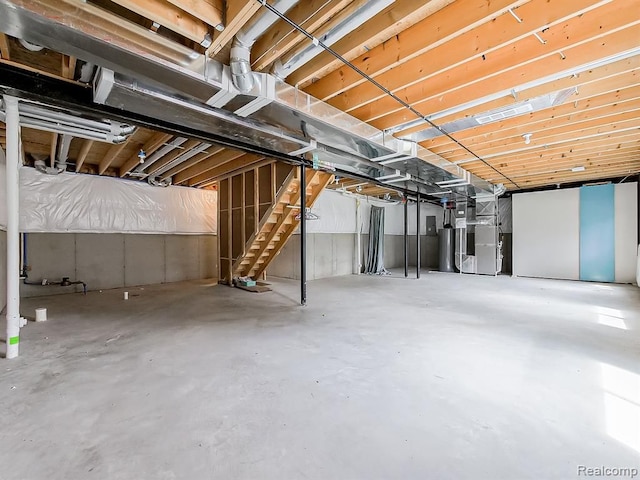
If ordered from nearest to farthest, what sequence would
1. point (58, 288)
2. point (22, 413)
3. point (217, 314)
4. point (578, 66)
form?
point (22, 413) → point (578, 66) → point (217, 314) → point (58, 288)

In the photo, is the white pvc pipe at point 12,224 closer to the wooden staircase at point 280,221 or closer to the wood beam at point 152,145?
the wood beam at point 152,145

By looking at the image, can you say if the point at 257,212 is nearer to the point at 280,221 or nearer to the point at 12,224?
the point at 280,221

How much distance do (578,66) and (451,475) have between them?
3059 millimetres

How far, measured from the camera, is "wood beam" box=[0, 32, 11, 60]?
6.73 ft

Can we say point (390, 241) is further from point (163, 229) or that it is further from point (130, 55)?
point (130, 55)

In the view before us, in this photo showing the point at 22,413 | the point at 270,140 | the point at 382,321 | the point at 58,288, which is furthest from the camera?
the point at 58,288

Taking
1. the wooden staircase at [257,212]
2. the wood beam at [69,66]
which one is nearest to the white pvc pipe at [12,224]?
the wood beam at [69,66]

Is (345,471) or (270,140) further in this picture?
(270,140)

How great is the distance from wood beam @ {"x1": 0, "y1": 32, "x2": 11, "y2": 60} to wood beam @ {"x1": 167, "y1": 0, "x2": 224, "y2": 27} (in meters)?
1.36

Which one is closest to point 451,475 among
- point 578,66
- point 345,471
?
point 345,471

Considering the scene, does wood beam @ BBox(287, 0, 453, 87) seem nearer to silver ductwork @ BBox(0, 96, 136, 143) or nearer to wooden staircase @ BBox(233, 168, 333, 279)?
silver ductwork @ BBox(0, 96, 136, 143)

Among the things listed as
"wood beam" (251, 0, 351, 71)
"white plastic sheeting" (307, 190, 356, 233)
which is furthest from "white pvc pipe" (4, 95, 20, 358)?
"white plastic sheeting" (307, 190, 356, 233)

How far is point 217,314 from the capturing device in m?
4.11

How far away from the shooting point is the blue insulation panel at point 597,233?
270 inches
